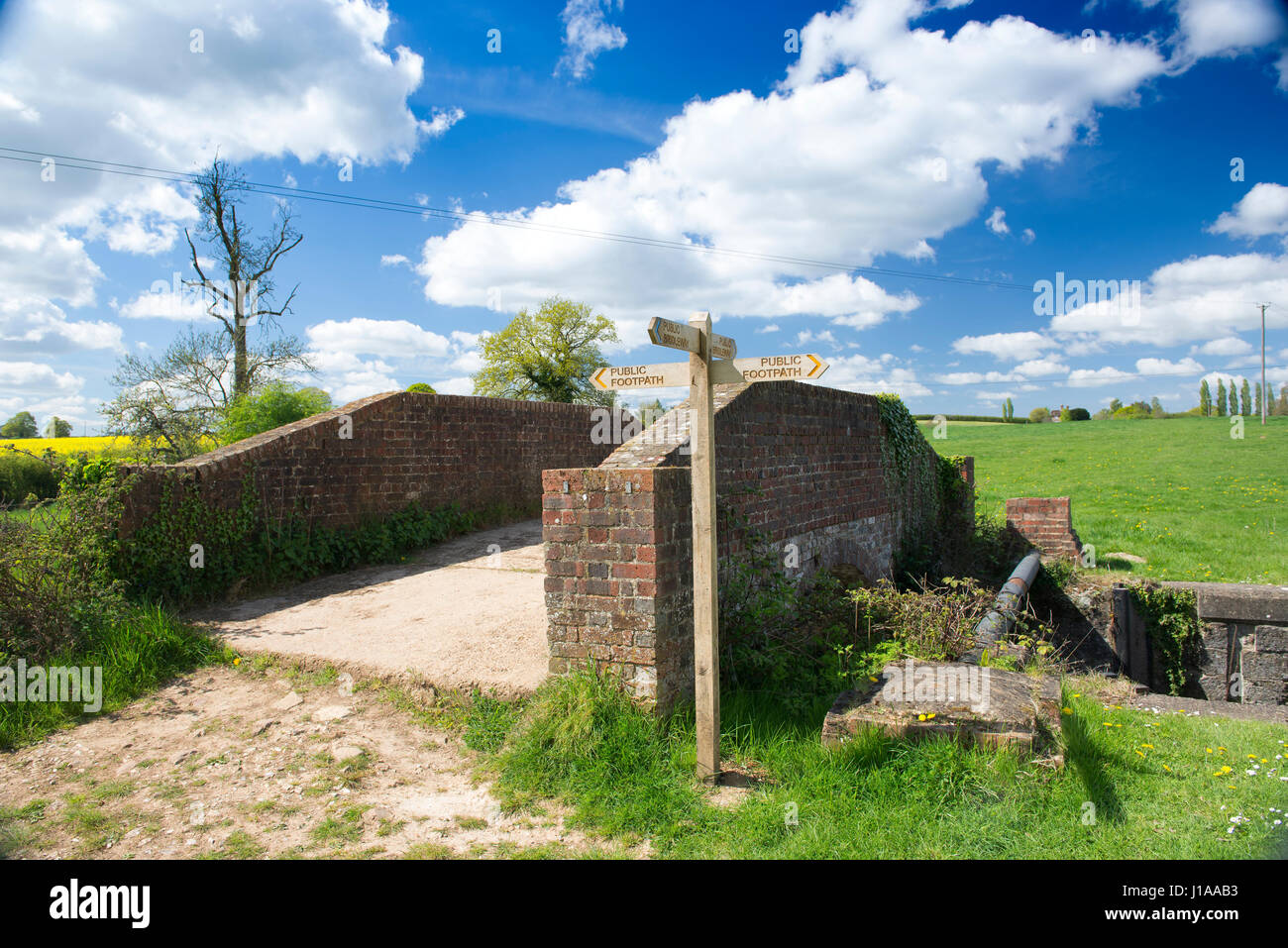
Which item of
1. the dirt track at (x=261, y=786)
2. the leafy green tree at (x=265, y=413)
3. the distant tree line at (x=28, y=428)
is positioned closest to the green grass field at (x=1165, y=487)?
the dirt track at (x=261, y=786)

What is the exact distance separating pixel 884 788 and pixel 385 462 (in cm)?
799

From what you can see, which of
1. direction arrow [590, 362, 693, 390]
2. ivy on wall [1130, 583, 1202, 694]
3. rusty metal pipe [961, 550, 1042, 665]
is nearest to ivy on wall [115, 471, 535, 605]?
direction arrow [590, 362, 693, 390]

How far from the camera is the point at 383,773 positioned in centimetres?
435

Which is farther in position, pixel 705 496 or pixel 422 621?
pixel 422 621

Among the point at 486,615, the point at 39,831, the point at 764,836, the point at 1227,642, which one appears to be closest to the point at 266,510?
the point at 486,615

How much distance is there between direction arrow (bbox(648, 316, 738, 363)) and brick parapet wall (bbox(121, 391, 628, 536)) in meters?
6.22

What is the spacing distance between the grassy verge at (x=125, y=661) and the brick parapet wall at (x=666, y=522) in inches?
140

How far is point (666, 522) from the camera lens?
14.5 feet

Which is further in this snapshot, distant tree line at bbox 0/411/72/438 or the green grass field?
distant tree line at bbox 0/411/72/438

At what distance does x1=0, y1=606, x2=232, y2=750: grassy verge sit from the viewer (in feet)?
16.6

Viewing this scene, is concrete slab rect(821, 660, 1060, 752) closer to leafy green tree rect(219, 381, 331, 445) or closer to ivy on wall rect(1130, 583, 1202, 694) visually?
ivy on wall rect(1130, 583, 1202, 694)

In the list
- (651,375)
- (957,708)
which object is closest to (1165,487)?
(957,708)

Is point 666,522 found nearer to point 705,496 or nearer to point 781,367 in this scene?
point 705,496
